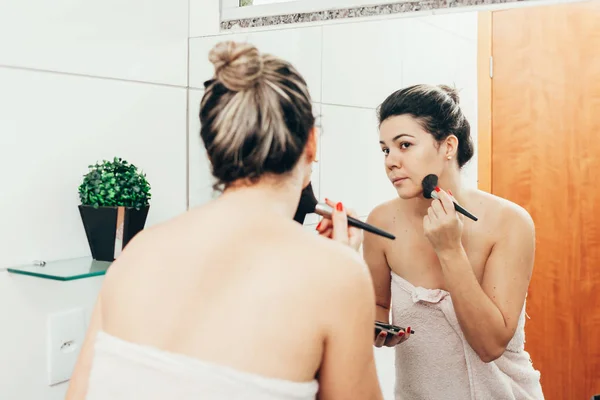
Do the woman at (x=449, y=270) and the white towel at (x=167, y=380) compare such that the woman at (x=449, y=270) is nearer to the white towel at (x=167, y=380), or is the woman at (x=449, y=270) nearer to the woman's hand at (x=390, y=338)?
the woman's hand at (x=390, y=338)

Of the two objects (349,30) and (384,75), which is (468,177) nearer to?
(384,75)

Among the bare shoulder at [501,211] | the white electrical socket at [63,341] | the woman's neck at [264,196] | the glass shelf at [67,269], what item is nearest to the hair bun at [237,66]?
the woman's neck at [264,196]

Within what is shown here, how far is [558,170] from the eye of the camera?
82 cm

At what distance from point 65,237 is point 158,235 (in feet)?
1.46

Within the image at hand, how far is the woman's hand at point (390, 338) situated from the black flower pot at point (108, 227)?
0.47 meters

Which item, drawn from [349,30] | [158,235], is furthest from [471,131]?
[158,235]

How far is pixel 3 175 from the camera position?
986mm

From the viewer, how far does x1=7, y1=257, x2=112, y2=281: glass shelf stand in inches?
38.7

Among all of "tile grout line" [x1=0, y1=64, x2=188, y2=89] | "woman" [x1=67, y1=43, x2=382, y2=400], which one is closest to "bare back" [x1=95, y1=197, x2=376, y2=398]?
"woman" [x1=67, y1=43, x2=382, y2=400]

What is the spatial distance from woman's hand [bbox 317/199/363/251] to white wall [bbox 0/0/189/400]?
0.48 m

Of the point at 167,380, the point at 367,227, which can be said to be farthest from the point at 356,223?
the point at 167,380

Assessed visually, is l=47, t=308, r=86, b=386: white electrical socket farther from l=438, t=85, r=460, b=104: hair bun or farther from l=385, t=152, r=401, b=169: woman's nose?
l=438, t=85, r=460, b=104: hair bun

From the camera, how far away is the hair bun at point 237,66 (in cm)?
72

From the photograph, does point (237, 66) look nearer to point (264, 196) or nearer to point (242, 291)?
point (264, 196)
